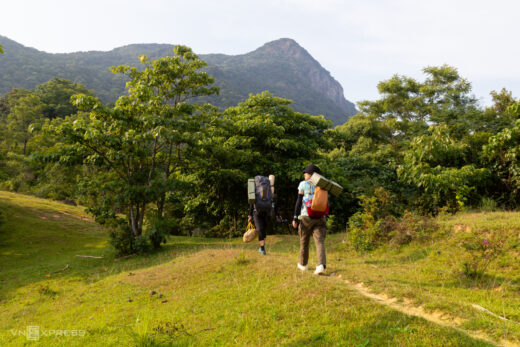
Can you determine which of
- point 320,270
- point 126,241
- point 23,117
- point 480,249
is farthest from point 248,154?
point 23,117

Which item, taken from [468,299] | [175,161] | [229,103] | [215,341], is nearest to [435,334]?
[468,299]

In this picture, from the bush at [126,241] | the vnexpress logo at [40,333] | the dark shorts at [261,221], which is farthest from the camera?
the bush at [126,241]

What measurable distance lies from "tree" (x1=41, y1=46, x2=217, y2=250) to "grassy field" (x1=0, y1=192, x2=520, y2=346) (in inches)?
117

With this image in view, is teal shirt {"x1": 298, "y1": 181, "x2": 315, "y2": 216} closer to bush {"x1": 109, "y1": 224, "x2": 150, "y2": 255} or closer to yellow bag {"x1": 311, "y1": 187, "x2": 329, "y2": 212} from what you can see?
yellow bag {"x1": 311, "y1": 187, "x2": 329, "y2": 212}

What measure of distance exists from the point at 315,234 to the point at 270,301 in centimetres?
207

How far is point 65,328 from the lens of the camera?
5461 mm

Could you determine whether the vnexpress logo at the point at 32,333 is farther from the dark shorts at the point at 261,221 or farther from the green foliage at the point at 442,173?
the green foliage at the point at 442,173

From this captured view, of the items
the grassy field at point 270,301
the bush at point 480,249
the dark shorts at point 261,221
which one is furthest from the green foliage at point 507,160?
the dark shorts at point 261,221

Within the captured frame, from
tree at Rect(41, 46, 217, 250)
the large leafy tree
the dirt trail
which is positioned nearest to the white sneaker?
the dirt trail

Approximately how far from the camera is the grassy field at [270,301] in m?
4.06

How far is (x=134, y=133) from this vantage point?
12.0 metres

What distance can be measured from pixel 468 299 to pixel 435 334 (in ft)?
8.39

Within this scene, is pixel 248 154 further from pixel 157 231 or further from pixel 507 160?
pixel 507 160

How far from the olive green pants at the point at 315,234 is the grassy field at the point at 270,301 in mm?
417
